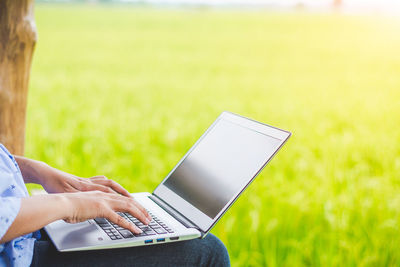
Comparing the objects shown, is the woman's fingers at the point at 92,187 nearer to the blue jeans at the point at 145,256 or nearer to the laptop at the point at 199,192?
the laptop at the point at 199,192

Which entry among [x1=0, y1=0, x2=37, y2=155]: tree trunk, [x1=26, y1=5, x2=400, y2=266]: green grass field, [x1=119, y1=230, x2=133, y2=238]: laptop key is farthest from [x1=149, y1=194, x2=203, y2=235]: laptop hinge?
[x1=26, y1=5, x2=400, y2=266]: green grass field

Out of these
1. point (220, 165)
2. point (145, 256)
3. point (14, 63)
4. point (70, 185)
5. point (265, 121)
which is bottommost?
point (265, 121)

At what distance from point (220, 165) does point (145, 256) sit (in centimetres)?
41

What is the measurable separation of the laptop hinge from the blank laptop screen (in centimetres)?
6

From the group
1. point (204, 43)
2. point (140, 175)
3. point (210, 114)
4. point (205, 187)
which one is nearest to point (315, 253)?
point (205, 187)

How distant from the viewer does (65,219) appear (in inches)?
46.5

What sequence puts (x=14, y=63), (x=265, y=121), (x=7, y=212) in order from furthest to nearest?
1. (x=265, y=121)
2. (x=14, y=63)
3. (x=7, y=212)

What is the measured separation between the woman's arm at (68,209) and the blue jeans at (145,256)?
86 millimetres

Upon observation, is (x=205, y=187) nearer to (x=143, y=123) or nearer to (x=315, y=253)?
(x=315, y=253)

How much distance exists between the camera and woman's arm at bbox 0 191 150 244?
1.10m

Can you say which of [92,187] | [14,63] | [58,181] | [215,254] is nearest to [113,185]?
[92,187]

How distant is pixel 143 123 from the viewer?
5523 millimetres

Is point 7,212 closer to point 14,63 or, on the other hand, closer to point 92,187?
point 92,187

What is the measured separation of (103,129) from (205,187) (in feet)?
12.2
